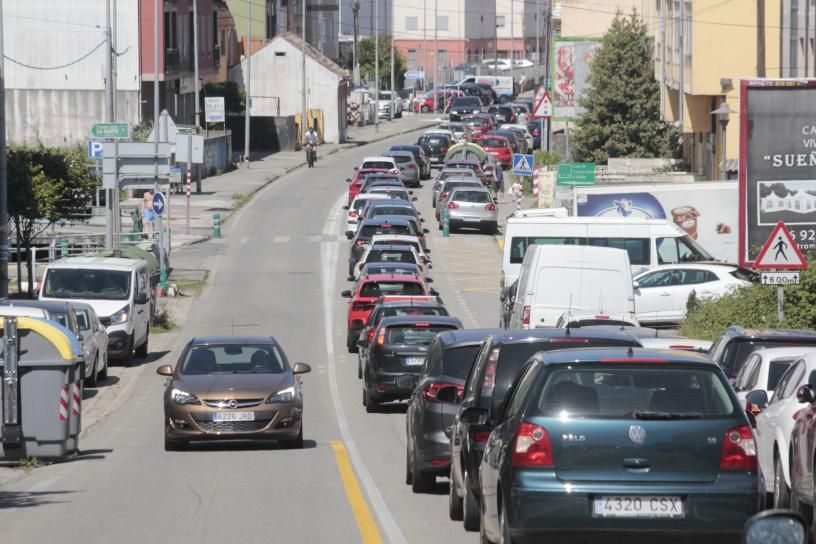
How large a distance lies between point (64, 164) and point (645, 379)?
33302mm

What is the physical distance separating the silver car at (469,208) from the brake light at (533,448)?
44.3 m

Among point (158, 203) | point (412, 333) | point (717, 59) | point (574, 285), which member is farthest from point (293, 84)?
point (412, 333)

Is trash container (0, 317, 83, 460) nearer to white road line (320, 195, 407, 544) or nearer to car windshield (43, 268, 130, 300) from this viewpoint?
white road line (320, 195, 407, 544)

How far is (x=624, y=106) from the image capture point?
204ft

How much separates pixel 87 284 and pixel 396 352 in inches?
404

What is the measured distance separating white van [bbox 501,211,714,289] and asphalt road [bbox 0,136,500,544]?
2934 millimetres

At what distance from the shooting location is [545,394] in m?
9.22

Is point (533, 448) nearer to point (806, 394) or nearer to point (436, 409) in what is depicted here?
point (806, 394)

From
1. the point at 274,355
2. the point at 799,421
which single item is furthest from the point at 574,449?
the point at 274,355

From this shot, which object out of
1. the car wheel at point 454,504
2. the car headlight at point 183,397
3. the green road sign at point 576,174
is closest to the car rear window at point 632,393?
the car wheel at point 454,504

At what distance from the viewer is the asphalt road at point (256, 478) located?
12.4 m

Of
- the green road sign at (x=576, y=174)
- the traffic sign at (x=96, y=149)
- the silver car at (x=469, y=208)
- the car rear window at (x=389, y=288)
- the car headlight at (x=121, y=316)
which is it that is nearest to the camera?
the car headlight at (x=121, y=316)

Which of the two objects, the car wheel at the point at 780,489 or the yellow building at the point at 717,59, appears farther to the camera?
the yellow building at the point at 717,59

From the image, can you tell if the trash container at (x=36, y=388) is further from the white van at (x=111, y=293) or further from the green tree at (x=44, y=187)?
the green tree at (x=44, y=187)
